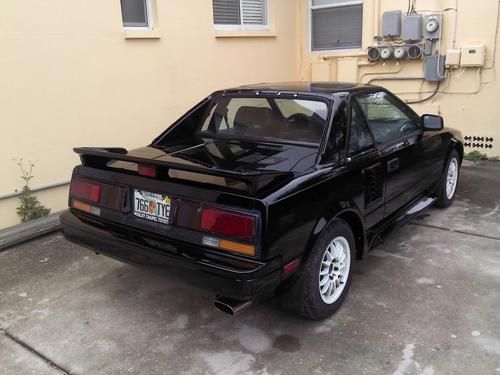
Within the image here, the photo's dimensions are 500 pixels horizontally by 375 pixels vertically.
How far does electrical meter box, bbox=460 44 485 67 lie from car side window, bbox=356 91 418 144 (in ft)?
10.6

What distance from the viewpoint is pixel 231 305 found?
2.58m

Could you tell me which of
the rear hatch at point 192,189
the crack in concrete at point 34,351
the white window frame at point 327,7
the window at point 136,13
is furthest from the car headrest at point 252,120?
the white window frame at point 327,7

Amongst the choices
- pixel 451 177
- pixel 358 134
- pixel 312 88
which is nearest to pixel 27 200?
pixel 312 88

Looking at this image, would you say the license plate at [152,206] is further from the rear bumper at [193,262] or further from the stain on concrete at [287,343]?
the stain on concrete at [287,343]

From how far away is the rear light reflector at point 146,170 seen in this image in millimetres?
2814

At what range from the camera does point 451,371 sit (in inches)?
102

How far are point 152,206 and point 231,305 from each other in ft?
2.47

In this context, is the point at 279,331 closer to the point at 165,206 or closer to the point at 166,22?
the point at 165,206

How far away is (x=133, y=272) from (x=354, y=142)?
6.73ft

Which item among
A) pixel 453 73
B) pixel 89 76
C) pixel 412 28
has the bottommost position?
pixel 453 73

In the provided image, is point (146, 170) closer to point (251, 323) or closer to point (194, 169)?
point (194, 169)

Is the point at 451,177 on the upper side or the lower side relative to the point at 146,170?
lower

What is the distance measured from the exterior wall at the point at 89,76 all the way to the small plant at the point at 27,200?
0.06 meters

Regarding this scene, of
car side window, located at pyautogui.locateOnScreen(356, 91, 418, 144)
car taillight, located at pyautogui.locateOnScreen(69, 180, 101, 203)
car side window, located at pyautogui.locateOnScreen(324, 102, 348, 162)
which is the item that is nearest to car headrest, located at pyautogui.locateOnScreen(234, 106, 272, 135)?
car side window, located at pyautogui.locateOnScreen(324, 102, 348, 162)
